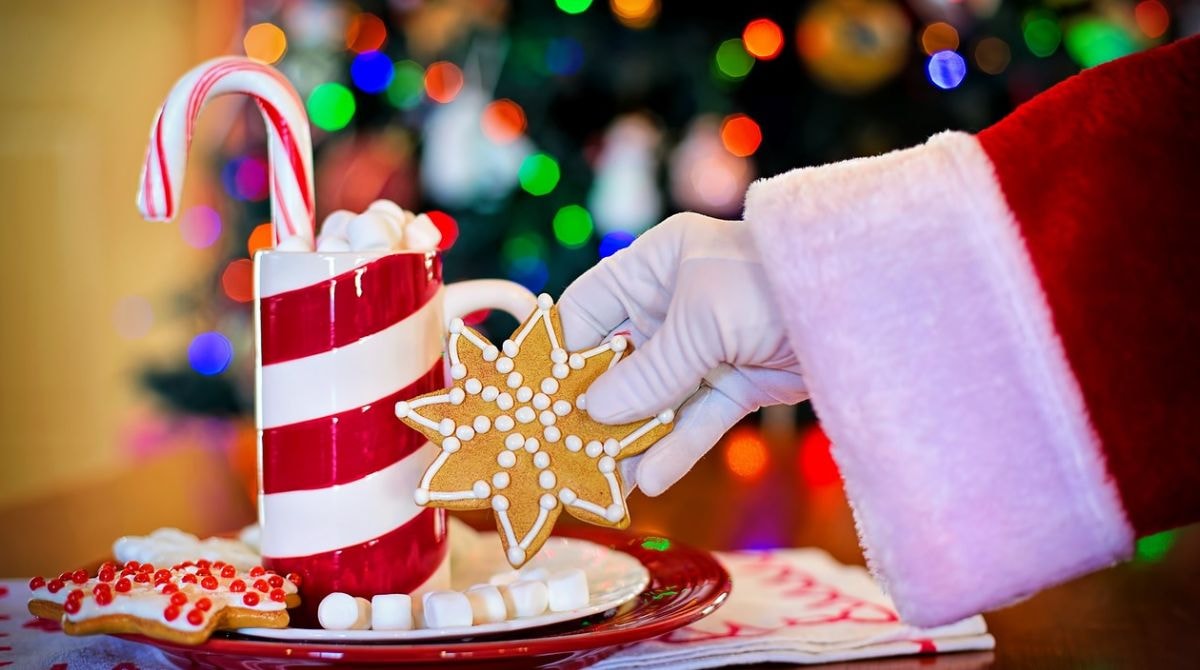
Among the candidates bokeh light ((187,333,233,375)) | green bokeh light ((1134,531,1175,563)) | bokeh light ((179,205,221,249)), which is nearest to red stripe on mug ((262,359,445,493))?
green bokeh light ((1134,531,1175,563))

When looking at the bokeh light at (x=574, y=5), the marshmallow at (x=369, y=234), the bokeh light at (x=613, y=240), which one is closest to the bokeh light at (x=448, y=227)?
the bokeh light at (x=613, y=240)

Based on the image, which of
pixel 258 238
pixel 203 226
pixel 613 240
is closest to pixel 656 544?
pixel 613 240

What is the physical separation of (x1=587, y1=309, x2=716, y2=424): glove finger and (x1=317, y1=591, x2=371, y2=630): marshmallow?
0.17 m

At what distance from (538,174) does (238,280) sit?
885 millimetres

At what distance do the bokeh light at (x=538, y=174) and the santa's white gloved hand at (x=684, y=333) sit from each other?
1.63 metres

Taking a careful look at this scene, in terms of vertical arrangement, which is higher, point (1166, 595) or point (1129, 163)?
point (1129, 163)

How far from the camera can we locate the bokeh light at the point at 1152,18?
A: 2.26m

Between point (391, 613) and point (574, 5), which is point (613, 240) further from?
point (391, 613)

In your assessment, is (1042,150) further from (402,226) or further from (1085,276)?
(402,226)

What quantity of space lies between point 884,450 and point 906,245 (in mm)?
97

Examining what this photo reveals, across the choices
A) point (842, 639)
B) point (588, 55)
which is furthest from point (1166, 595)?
point (588, 55)

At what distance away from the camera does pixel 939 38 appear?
2256 mm

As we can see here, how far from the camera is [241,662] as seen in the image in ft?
1.78

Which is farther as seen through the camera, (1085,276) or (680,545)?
(680,545)
